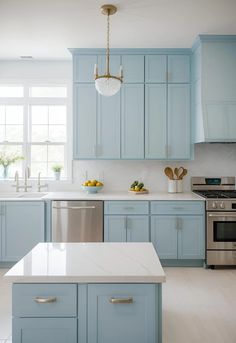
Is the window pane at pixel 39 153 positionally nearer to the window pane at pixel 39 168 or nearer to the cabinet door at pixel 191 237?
the window pane at pixel 39 168

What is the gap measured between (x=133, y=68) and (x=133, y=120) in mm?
686

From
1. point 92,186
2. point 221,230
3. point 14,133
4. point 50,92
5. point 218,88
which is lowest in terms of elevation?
point 221,230

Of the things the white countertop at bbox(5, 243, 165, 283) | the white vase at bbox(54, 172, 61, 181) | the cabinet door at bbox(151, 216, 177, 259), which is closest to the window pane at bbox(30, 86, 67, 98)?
the white vase at bbox(54, 172, 61, 181)

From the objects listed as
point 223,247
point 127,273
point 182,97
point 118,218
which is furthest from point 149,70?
point 127,273

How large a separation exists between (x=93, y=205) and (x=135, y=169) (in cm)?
100

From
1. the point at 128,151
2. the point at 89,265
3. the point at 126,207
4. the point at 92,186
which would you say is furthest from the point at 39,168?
the point at 89,265

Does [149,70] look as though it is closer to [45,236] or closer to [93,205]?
[93,205]

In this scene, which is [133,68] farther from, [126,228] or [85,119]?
[126,228]

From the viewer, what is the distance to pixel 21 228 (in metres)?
4.05

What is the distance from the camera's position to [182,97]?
4320 mm

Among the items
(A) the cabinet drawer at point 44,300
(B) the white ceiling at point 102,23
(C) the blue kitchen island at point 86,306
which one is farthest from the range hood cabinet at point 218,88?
(A) the cabinet drawer at point 44,300

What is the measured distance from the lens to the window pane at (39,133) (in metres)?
4.83

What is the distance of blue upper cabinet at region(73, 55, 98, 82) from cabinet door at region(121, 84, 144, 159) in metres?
0.49

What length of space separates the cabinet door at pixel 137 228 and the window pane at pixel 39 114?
6.59 ft
